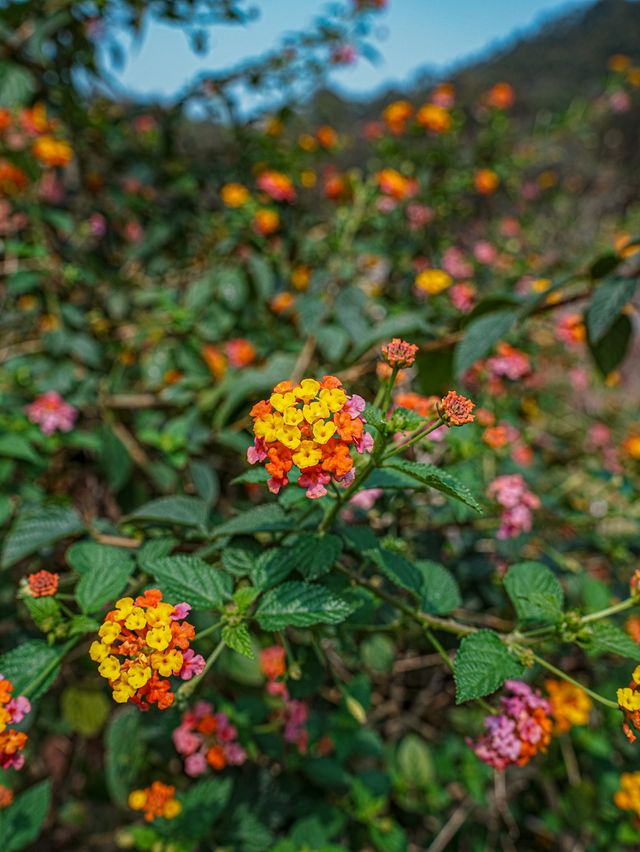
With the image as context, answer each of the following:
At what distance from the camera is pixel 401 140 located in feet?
9.70

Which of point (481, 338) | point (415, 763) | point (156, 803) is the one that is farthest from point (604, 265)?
point (156, 803)

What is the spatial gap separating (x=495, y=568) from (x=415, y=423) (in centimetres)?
74

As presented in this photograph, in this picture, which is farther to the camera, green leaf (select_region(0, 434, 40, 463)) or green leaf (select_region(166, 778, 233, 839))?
green leaf (select_region(0, 434, 40, 463))

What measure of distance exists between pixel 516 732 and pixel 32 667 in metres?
0.61

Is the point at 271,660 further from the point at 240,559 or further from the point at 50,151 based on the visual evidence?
the point at 50,151

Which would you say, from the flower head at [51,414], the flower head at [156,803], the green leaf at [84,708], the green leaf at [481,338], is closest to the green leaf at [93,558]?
the flower head at [156,803]

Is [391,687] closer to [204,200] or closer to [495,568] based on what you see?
[495,568]

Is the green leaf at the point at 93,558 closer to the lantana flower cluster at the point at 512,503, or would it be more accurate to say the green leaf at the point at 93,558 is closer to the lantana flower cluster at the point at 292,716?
the lantana flower cluster at the point at 292,716

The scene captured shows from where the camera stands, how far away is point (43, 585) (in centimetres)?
75

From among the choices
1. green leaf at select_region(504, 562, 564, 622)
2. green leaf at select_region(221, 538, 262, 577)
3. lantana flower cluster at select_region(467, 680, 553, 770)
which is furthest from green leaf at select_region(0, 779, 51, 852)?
green leaf at select_region(504, 562, 564, 622)

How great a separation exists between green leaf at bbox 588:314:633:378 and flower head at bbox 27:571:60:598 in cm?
105

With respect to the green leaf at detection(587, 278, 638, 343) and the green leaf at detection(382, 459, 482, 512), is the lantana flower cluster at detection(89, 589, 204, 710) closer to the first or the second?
the green leaf at detection(382, 459, 482, 512)

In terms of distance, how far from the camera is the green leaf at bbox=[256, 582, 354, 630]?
672mm

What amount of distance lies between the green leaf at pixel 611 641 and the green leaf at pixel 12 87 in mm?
1728
